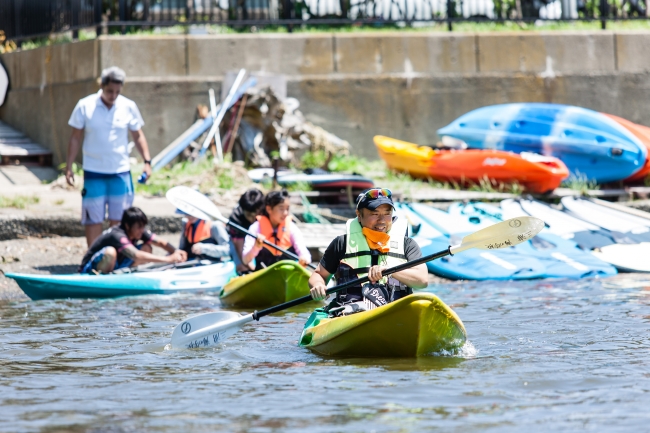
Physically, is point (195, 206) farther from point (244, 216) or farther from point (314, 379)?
point (314, 379)

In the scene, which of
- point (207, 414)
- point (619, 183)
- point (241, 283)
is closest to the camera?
point (207, 414)

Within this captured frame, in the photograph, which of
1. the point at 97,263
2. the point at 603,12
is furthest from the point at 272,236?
the point at 603,12

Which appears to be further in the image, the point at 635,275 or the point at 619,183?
the point at 619,183

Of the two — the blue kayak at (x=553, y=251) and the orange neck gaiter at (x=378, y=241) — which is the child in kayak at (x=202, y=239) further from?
the orange neck gaiter at (x=378, y=241)

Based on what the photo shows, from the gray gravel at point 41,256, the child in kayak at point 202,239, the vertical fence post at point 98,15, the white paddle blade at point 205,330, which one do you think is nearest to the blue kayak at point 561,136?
the gray gravel at point 41,256

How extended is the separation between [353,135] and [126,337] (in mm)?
7226

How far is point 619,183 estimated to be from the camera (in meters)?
12.3

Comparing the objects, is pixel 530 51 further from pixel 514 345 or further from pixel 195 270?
pixel 514 345

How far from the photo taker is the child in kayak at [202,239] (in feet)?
30.7

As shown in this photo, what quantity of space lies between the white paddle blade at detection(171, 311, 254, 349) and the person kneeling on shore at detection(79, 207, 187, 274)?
2545 mm

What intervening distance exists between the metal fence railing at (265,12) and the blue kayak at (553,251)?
3.57m

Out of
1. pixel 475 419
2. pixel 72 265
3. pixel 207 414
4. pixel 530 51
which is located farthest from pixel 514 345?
pixel 530 51

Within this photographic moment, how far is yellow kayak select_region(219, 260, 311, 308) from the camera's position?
793 centimetres

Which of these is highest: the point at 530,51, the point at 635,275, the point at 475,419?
the point at 530,51
